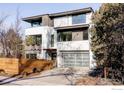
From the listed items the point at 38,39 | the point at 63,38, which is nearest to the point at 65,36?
the point at 63,38

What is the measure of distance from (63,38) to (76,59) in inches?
59.0

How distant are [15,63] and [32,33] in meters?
3.93

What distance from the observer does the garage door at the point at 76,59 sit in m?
9.81

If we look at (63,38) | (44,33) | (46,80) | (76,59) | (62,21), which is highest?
(62,21)

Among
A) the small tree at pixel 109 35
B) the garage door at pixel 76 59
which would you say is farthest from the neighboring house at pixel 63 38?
the small tree at pixel 109 35

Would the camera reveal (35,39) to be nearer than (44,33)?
Yes

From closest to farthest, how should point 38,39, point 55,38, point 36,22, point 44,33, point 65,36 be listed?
1. point 65,36
2. point 55,38
3. point 38,39
4. point 44,33
5. point 36,22

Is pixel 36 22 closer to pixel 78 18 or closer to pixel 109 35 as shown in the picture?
pixel 78 18

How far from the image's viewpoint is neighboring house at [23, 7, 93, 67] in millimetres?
10297

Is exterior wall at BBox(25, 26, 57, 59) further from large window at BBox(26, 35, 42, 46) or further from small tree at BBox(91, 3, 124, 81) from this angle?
small tree at BBox(91, 3, 124, 81)

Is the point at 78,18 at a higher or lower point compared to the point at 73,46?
higher

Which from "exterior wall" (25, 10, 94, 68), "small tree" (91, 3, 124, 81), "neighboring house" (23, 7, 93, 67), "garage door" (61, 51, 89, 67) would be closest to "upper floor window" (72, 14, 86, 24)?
"neighboring house" (23, 7, 93, 67)

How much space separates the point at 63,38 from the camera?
1145cm

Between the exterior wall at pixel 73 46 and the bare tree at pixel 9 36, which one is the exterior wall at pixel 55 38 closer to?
the exterior wall at pixel 73 46
